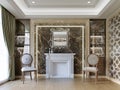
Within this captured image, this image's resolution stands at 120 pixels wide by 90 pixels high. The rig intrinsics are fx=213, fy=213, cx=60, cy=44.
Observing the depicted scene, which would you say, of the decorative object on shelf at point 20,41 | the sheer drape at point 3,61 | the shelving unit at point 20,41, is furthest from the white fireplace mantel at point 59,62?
the sheer drape at point 3,61

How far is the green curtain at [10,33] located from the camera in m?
7.57

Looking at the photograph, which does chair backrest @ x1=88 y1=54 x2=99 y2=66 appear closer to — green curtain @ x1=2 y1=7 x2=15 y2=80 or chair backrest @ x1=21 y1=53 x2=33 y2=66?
chair backrest @ x1=21 y1=53 x2=33 y2=66

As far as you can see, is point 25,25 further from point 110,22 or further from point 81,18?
point 110,22

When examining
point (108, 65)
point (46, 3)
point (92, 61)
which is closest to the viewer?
point (46, 3)

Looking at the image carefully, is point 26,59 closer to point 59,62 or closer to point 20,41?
point 20,41

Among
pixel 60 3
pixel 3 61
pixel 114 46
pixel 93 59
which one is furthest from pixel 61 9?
pixel 3 61

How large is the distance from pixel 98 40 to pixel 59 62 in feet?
6.36

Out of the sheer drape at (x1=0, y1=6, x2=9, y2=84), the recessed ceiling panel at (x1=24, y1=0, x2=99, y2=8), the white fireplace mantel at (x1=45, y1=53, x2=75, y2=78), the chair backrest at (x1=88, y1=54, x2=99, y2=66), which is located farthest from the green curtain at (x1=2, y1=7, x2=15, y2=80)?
the chair backrest at (x1=88, y1=54, x2=99, y2=66)

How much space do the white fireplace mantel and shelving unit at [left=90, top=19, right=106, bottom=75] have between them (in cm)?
102

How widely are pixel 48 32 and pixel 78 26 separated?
1.32m

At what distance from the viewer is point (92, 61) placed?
332 inches

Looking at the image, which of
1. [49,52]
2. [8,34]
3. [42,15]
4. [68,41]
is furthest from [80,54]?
[8,34]

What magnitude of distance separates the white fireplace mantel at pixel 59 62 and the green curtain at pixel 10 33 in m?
1.49

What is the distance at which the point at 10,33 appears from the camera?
27.1ft
